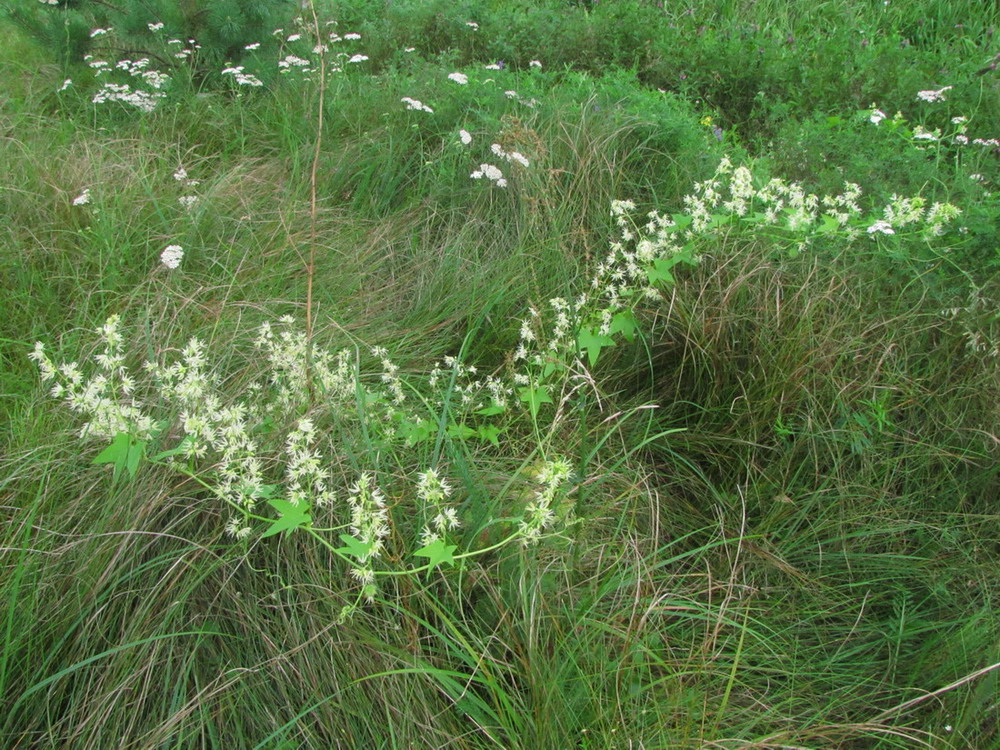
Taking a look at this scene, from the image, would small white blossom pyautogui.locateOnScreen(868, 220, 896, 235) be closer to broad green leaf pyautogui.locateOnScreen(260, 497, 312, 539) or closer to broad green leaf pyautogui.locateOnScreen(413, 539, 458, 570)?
broad green leaf pyautogui.locateOnScreen(413, 539, 458, 570)

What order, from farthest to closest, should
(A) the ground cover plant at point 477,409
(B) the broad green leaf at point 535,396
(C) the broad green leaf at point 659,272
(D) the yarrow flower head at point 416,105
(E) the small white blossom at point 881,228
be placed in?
(D) the yarrow flower head at point 416,105, (E) the small white blossom at point 881,228, (C) the broad green leaf at point 659,272, (B) the broad green leaf at point 535,396, (A) the ground cover plant at point 477,409

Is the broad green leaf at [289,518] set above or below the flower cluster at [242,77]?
above

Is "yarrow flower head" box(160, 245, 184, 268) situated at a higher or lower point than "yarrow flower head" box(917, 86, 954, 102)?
lower

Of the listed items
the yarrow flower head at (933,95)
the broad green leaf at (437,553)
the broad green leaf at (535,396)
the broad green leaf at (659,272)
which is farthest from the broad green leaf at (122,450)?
the yarrow flower head at (933,95)

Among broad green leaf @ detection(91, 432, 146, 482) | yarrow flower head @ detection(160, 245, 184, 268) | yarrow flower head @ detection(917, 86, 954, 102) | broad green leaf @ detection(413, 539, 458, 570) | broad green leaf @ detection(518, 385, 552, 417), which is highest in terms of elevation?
broad green leaf @ detection(91, 432, 146, 482)

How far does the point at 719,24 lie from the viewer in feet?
17.0

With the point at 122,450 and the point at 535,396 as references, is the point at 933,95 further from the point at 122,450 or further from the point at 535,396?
the point at 122,450

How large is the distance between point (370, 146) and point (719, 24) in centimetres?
297

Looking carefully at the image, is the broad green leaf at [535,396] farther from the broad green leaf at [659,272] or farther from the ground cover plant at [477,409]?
the broad green leaf at [659,272]

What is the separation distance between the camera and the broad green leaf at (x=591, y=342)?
1.96 m

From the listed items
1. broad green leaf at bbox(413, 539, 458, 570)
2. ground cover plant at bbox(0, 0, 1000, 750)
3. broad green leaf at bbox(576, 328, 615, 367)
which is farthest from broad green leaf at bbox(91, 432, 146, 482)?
broad green leaf at bbox(576, 328, 615, 367)

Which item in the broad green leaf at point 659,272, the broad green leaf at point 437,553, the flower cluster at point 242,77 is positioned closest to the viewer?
the broad green leaf at point 437,553

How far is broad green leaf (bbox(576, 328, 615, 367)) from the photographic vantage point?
196cm

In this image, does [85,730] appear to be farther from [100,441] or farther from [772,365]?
[772,365]
